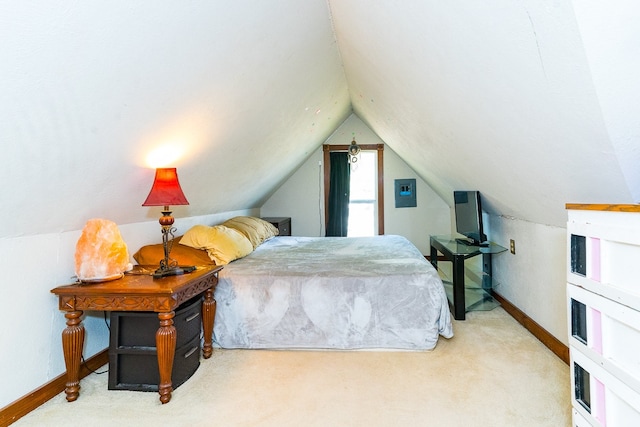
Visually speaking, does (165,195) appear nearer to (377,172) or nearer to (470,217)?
(470,217)

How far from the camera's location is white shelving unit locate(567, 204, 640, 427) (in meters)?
0.98

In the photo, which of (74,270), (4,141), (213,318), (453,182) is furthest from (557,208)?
(74,270)

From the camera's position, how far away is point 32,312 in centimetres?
183

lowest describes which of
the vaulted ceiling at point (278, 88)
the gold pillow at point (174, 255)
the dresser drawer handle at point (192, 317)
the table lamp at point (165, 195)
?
the dresser drawer handle at point (192, 317)

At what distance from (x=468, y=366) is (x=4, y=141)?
2.60m

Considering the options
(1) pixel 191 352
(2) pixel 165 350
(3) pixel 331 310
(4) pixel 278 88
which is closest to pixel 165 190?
(2) pixel 165 350

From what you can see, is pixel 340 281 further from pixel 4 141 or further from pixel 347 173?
pixel 347 173

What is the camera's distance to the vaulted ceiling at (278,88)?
1142 mm

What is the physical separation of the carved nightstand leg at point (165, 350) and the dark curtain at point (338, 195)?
13.1 feet

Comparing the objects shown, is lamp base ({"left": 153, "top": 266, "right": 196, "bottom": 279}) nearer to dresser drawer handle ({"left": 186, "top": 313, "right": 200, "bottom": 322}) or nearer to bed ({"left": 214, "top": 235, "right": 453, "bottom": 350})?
dresser drawer handle ({"left": 186, "top": 313, "right": 200, "bottom": 322})

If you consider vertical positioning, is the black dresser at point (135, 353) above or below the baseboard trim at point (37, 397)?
above

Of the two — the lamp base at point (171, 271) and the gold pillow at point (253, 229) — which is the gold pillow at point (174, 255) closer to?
the lamp base at point (171, 271)

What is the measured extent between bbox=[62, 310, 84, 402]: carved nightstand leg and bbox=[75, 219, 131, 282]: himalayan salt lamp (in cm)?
21

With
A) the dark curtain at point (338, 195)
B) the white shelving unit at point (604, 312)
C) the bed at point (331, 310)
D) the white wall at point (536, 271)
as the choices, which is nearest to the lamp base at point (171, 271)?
the bed at point (331, 310)
